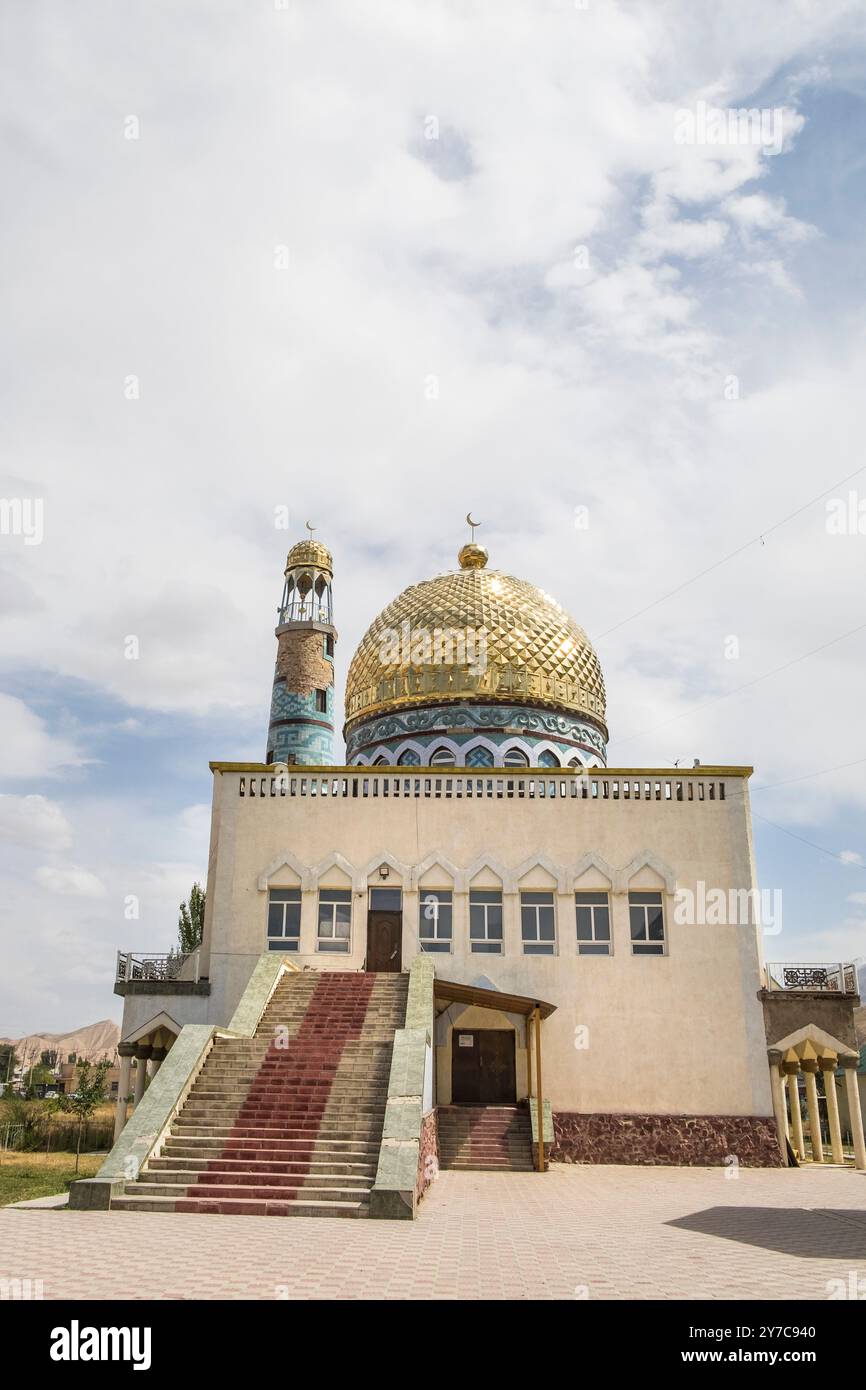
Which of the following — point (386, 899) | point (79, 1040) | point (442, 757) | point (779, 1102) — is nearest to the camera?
point (779, 1102)

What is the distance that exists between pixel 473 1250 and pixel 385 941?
1185 cm

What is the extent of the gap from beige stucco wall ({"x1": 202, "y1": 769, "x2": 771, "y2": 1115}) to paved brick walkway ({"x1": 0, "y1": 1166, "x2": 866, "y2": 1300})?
5.91m

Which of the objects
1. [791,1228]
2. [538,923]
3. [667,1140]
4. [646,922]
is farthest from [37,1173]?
[791,1228]

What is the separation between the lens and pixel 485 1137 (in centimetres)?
1772

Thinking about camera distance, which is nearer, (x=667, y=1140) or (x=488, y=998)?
(x=488, y=998)

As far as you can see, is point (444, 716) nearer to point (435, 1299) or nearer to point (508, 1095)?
point (508, 1095)

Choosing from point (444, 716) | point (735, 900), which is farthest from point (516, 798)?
point (444, 716)

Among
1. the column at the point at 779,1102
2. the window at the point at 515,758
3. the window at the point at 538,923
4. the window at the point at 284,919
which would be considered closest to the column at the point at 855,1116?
the column at the point at 779,1102

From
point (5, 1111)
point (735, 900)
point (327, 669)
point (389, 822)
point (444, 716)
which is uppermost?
point (327, 669)

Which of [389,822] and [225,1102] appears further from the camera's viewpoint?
[389,822]

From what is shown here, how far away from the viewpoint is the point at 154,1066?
2156 cm

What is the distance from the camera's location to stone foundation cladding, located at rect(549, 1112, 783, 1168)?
18.8m

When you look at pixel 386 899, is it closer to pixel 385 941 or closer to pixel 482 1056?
pixel 385 941
